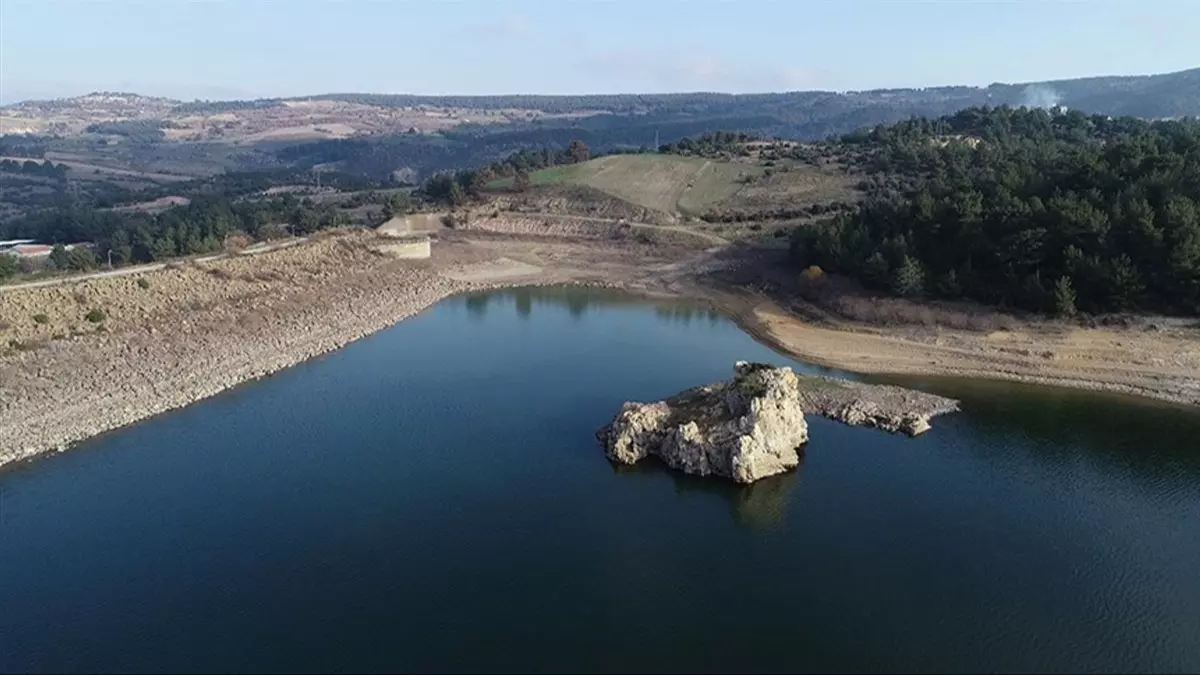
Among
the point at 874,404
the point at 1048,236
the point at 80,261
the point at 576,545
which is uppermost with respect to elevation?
the point at 1048,236

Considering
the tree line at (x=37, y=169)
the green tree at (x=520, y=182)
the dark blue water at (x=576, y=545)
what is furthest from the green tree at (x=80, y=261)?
the tree line at (x=37, y=169)

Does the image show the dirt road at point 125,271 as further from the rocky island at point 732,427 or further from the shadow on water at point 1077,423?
the shadow on water at point 1077,423

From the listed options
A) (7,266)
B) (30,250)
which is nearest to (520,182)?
(30,250)

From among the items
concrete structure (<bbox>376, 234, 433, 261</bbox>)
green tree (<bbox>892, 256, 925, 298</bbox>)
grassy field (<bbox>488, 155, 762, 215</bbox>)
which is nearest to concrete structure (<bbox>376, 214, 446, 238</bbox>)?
concrete structure (<bbox>376, 234, 433, 261</bbox>)

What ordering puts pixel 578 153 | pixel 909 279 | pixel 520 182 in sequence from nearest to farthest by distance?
pixel 909 279, pixel 520 182, pixel 578 153

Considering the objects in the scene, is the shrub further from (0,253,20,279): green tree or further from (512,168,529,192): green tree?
(0,253,20,279): green tree

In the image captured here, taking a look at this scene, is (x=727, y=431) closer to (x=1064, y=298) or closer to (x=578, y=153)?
(x=1064, y=298)

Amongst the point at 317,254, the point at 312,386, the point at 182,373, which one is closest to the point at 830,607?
the point at 312,386
